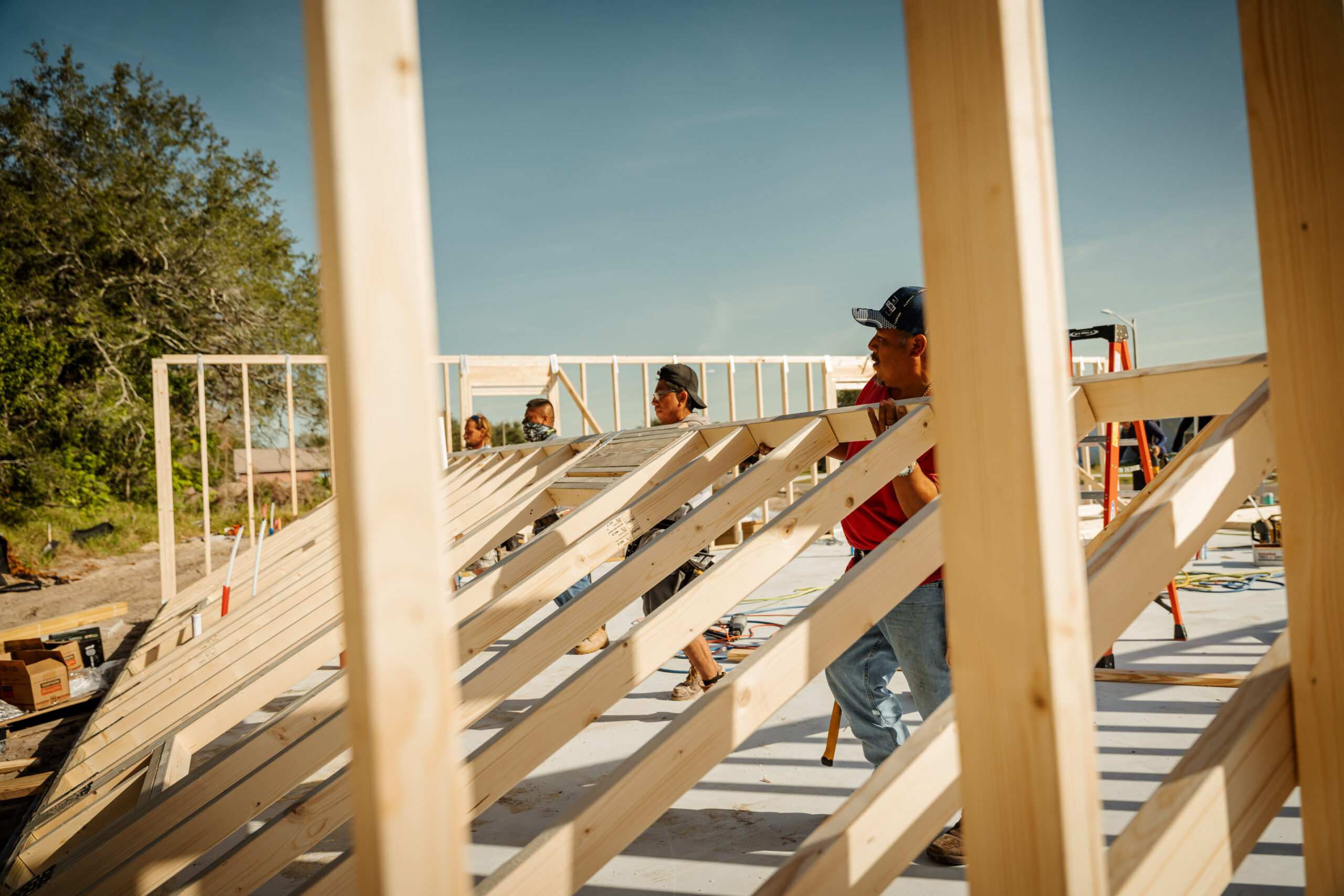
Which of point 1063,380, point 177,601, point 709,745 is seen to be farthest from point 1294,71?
point 177,601

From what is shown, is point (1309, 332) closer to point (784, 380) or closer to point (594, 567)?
point (594, 567)

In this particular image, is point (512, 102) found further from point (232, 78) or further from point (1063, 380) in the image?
point (1063, 380)

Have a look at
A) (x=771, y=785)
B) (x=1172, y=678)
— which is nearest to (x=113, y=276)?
(x=771, y=785)

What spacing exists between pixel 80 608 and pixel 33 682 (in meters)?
Answer: 6.40

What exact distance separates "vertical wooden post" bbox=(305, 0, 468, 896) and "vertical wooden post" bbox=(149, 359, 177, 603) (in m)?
8.32

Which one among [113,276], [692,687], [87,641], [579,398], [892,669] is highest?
[113,276]

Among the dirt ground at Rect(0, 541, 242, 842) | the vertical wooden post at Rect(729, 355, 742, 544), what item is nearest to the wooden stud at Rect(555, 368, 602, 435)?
the vertical wooden post at Rect(729, 355, 742, 544)

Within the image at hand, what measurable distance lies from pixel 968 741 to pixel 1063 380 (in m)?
0.42

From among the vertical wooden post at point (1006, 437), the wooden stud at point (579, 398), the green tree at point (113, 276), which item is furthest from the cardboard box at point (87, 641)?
the green tree at point (113, 276)

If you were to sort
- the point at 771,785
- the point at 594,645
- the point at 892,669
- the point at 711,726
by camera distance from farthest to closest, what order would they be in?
the point at 594,645, the point at 771,785, the point at 892,669, the point at 711,726

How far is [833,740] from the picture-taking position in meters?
3.38

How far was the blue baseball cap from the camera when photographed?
2.78 m

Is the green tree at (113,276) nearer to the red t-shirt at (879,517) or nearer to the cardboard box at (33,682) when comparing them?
the cardboard box at (33,682)

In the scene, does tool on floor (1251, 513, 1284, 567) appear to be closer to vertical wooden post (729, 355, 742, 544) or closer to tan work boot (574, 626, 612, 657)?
vertical wooden post (729, 355, 742, 544)
